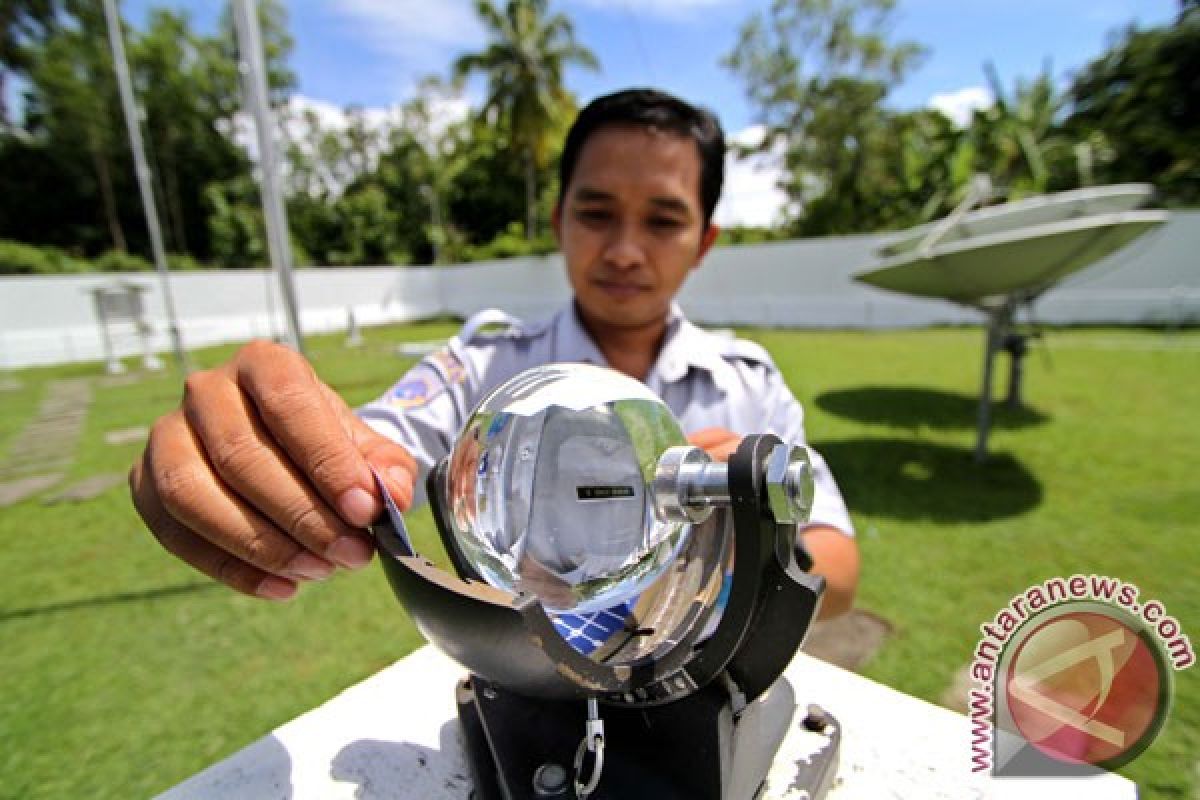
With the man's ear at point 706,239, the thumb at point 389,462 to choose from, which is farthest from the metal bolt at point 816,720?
the man's ear at point 706,239

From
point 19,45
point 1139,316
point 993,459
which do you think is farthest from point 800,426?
point 19,45

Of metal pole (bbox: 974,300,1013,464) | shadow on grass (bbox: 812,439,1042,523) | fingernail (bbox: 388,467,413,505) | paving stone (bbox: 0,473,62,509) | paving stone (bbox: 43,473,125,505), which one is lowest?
paving stone (bbox: 0,473,62,509)

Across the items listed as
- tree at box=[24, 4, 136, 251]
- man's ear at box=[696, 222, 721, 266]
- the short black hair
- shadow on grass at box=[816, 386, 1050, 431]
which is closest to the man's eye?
the short black hair

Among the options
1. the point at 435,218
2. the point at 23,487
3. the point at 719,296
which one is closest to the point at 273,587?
the point at 23,487

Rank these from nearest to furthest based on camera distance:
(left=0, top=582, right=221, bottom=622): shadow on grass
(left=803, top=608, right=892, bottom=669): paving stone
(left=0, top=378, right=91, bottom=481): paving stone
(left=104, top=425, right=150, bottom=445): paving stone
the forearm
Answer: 1. the forearm
2. (left=803, top=608, right=892, bottom=669): paving stone
3. (left=0, top=582, right=221, bottom=622): shadow on grass
4. (left=0, top=378, right=91, bottom=481): paving stone
5. (left=104, top=425, right=150, bottom=445): paving stone

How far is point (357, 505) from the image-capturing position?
2.15 feet

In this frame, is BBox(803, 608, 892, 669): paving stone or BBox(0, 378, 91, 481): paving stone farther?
BBox(0, 378, 91, 481): paving stone

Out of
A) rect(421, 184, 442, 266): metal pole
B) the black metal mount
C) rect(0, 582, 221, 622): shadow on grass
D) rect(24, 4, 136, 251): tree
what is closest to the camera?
the black metal mount

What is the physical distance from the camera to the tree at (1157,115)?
15.7 metres

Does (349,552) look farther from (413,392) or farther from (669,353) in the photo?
(669,353)

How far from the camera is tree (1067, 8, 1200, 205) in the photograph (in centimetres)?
1571

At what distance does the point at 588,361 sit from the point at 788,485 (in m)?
1.04

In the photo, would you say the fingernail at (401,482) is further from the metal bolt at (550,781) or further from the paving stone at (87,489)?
the paving stone at (87,489)

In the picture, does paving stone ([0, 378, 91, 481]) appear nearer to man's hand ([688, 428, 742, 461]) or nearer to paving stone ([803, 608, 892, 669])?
paving stone ([803, 608, 892, 669])
